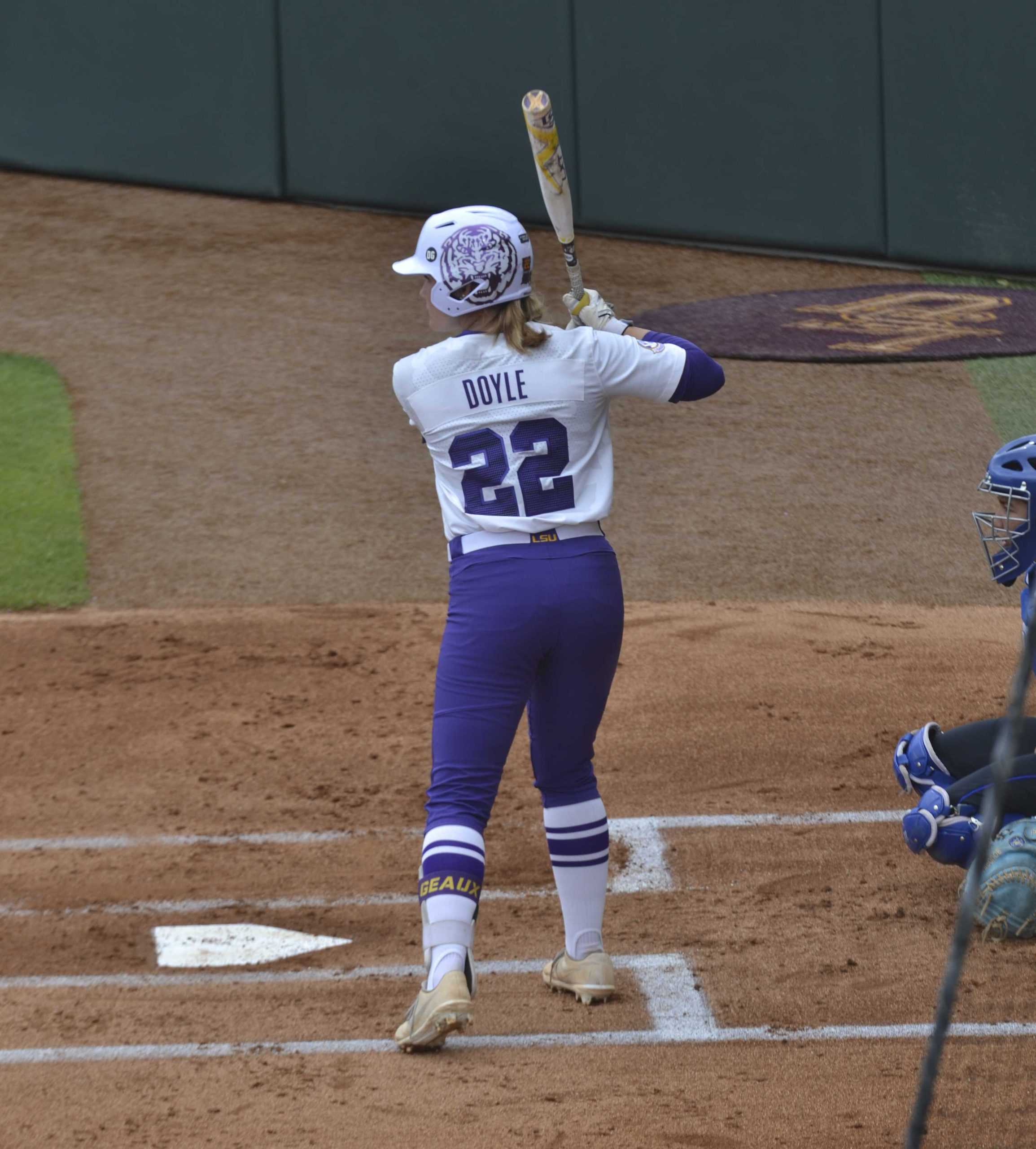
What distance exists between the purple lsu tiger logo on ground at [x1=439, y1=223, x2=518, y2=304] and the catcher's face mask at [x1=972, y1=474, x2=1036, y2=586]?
4.69 feet

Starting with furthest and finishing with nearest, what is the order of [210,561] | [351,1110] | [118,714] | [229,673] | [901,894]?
[210,561] < [229,673] < [118,714] < [901,894] < [351,1110]

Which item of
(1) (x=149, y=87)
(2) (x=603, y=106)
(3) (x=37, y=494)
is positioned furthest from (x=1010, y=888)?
(1) (x=149, y=87)

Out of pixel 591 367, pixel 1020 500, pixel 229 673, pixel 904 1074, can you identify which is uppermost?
pixel 591 367

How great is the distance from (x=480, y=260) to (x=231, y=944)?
7.11 feet

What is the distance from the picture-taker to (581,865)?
12.3ft

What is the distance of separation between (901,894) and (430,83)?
9.88 meters

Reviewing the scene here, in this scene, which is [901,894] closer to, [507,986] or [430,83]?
[507,986]

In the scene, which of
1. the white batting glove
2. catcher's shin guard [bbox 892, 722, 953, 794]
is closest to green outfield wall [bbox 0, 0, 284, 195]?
the white batting glove

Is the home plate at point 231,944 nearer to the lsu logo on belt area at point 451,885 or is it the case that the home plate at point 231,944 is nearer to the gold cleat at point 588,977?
the gold cleat at point 588,977

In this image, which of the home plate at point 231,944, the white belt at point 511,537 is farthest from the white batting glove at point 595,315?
the home plate at point 231,944

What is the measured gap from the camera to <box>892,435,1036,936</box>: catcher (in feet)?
13.0

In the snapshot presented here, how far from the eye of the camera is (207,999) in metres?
3.91

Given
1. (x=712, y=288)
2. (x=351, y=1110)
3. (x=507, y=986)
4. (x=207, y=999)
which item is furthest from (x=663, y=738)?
(x=712, y=288)

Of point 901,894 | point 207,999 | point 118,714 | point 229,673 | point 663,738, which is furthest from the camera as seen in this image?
point 229,673
